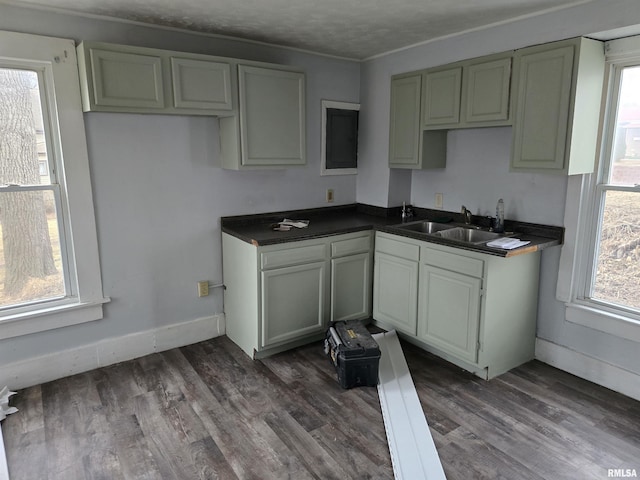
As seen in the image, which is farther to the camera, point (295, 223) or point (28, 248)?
point (295, 223)

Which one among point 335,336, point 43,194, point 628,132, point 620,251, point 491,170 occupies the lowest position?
point 335,336

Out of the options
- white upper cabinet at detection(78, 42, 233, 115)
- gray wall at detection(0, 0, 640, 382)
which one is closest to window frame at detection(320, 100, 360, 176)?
gray wall at detection(0, 0, 640, 382)

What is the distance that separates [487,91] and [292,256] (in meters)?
1.72

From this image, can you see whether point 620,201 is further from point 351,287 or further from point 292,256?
point 292,256

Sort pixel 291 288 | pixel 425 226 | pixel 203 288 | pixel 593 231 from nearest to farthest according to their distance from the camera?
pixel 593 231 < pixel 291 288 < pixel 203 288 < pixel 425 226

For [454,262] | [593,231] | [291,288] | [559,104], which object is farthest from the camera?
[291,288]

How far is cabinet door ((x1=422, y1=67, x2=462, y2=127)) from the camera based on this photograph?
3105 millimetres

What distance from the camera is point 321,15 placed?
2686 millimetres

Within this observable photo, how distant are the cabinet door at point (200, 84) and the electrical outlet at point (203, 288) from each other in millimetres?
1303

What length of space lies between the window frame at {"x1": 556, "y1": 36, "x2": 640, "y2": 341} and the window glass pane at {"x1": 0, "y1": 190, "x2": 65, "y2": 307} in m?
3.29

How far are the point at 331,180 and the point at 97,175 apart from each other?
6.32 feet

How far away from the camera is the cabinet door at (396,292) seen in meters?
3.22

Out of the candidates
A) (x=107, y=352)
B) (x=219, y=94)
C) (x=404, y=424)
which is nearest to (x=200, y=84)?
(x=219, y=94)

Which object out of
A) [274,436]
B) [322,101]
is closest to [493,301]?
[274,436]
